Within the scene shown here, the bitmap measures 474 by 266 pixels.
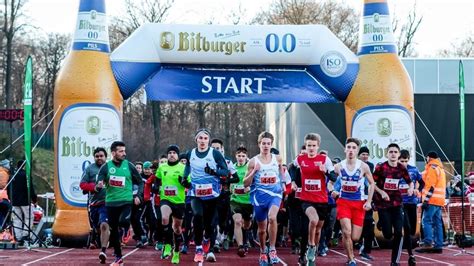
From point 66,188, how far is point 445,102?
781 inches

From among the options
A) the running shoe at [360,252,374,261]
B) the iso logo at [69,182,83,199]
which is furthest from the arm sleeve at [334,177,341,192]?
the iso logo at [69,182,83,199]

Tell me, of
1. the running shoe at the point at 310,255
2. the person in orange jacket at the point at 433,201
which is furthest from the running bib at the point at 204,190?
the person in orange jacket at the point at 433,201

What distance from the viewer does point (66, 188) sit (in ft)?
56.1

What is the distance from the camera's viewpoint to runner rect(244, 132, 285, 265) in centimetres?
1194

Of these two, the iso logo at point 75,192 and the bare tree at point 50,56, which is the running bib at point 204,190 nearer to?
the iso logo at point 75,192

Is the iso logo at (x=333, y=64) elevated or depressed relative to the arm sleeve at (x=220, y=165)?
elevated

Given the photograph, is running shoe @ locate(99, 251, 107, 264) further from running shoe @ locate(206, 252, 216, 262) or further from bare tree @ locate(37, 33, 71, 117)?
bare tree @ locate(37, 33, 71, 117)

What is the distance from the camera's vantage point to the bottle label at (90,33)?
17.3 m

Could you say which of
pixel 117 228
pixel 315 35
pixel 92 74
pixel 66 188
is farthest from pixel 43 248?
pixel 315 35

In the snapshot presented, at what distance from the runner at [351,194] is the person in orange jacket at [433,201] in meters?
4.41

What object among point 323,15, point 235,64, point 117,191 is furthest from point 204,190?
point 323,15

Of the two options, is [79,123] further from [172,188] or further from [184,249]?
[172,188]

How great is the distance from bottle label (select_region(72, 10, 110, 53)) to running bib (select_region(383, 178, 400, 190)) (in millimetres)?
7634

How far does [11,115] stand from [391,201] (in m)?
9.23
